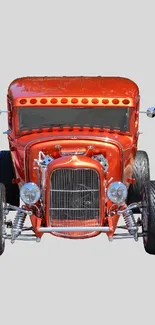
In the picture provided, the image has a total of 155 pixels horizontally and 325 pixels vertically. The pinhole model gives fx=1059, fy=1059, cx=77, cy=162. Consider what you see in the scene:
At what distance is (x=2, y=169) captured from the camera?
63.6 feet

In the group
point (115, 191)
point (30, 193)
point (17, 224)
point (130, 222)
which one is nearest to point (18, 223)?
point (17, 224)

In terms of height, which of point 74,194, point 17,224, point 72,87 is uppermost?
point 72,87

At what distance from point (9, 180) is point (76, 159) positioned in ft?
10.6

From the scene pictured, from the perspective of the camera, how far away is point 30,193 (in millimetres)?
16422

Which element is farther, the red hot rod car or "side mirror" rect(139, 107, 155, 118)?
"side mirror" rect(139, 107, 155, 118)

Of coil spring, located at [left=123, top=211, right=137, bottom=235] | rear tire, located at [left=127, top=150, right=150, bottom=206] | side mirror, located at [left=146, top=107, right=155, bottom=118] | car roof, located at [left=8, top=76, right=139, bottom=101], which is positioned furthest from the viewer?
rear tire, located at [left=127, top=150, right=150, bottom=206]

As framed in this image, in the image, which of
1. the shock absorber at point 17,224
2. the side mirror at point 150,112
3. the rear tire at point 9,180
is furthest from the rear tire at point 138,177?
the shock absorber at point 17,224

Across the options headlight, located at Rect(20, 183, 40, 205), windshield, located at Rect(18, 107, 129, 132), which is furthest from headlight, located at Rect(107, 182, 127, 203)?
windshield, located at Rect(18, 107, 129, 132)

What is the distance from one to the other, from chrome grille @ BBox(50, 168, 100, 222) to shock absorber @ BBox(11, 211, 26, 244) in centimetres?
49

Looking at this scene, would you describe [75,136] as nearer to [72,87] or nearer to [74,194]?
[74,194]

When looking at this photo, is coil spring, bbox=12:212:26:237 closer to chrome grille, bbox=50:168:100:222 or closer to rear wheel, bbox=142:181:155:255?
chrome grille, bbox=50:168:100:222

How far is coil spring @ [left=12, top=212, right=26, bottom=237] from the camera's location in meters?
16.5

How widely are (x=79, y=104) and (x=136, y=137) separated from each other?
1.15 meters

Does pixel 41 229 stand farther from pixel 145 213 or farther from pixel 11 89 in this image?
pixel 11 89
